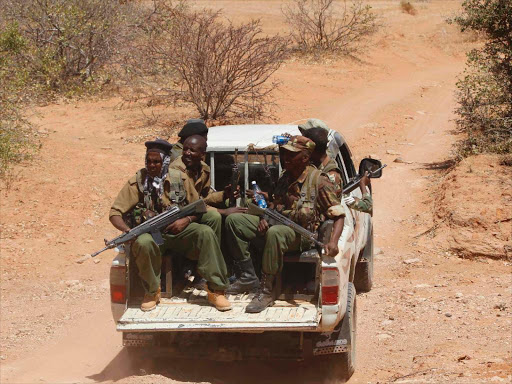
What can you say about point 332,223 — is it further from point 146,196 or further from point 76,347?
point 76,347

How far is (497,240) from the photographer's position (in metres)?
9.13

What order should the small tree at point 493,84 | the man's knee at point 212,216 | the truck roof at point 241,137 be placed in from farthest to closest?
the small tree at point 493,84, the truck roof at point 241,137, the man's knee at point 212,216

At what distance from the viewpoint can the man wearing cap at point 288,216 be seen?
5371mm

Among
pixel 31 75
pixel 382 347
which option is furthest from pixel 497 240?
pixel 31 75

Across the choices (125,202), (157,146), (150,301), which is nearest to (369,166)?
(157,146)

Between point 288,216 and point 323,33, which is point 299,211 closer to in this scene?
point 288,216

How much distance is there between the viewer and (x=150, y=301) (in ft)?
18.0

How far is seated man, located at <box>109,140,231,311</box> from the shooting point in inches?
212

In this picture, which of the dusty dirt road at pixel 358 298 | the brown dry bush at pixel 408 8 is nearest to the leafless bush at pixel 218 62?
the dusty dirt road at pixel 358 298

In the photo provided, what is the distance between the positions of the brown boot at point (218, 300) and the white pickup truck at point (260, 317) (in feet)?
0.14

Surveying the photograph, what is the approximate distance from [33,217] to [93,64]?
853cm

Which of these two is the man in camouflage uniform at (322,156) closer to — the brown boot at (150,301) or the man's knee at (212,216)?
the man's knee at (212,216)

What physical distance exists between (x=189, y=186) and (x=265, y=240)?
0.71 meters

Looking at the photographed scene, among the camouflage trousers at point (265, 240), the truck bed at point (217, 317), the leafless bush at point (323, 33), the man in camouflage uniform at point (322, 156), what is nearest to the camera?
the truck bed at point (217, 317)
